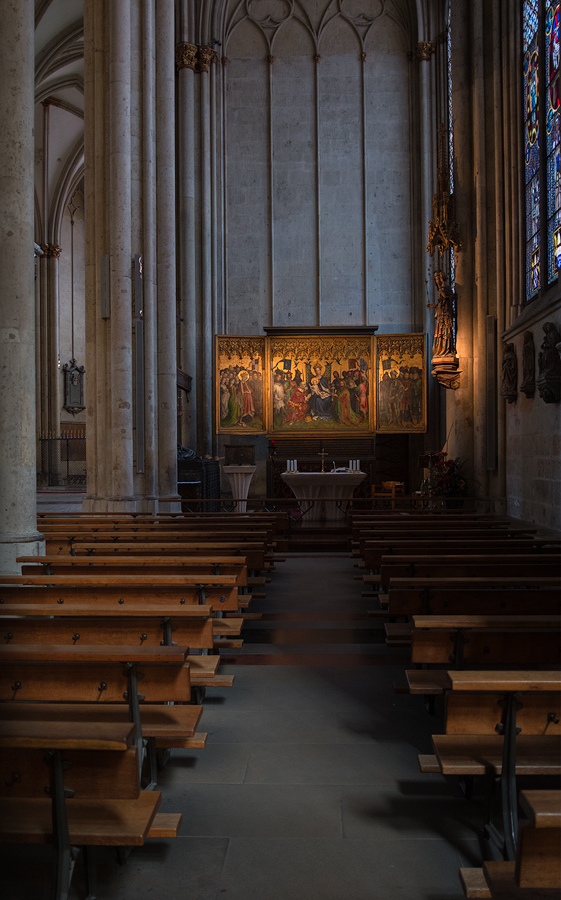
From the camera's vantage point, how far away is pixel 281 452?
66.1 ft

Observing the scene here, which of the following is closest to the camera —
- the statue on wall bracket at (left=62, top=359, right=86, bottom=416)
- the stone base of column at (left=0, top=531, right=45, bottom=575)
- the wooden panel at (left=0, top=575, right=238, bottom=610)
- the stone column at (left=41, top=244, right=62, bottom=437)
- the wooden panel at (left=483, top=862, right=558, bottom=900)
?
the wooden panel at (left=483, top=862, right=558, bottom=900)

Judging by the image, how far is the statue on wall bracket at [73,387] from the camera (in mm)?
31391

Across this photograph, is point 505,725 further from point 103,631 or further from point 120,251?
point 120,251

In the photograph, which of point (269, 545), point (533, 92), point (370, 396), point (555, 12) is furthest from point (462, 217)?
point (269, 545)

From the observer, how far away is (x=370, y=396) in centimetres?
1877

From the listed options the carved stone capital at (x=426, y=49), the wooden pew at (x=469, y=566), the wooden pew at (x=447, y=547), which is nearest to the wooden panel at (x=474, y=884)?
the wooden pew at (x=469, y=566)

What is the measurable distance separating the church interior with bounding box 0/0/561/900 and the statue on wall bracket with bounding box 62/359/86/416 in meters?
0.28

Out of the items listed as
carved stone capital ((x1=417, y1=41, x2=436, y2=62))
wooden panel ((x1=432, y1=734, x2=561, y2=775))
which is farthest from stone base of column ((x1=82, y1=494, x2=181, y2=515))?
carved stone capital ((x1=417, y1=41, x2=436, y2=62))

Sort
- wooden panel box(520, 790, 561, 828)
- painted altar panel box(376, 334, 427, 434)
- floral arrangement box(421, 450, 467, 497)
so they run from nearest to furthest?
wooden panel box(520, 790, 561, 828) < floral arrangement box(421, 450, 467, 497) < painted altar panel box(376, 334, 427, 434)

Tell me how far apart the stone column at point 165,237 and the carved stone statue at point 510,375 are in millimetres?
5568

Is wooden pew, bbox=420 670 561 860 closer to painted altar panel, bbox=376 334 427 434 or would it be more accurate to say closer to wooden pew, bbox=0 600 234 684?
wooden pew, bbox=0 600 234 684

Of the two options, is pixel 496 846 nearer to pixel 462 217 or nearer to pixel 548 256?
pixel 548 256

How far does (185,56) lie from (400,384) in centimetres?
1059

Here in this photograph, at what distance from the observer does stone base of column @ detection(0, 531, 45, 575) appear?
5996 millimetres
